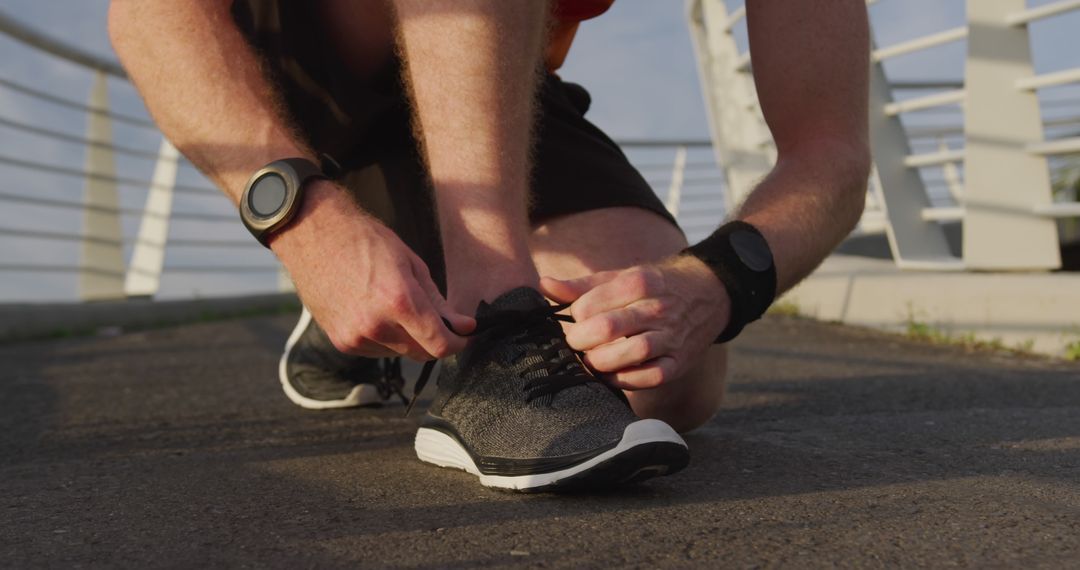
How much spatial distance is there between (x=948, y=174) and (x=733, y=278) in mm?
6309

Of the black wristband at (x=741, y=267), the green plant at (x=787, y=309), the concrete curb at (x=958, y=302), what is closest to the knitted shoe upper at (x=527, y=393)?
the black wristband at (x=741, y=267)

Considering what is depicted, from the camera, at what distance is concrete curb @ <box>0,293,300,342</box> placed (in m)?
3.85

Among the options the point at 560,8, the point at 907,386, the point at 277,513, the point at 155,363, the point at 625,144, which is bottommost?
the point at 625,144

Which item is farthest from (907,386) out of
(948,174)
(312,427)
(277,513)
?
(948,174)

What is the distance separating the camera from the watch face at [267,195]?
1144mm

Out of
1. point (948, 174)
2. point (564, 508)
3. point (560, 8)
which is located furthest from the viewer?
point (948, 174)

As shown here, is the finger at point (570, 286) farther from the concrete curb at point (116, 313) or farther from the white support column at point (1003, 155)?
the concrete curb at point (116, 313)

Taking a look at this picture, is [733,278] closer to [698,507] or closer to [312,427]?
[698,507]

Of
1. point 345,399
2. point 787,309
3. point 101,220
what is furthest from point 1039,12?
point 101,220

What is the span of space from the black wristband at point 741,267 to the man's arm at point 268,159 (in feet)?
1.10

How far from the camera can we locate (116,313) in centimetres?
446

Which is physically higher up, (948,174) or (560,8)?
(560,8)

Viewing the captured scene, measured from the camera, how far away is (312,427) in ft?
5.74

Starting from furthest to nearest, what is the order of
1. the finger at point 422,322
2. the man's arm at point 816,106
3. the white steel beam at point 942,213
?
1. the white steel beam at point 942,213
2. the man's arm at point 816,106
3. the finger at point 422,322
